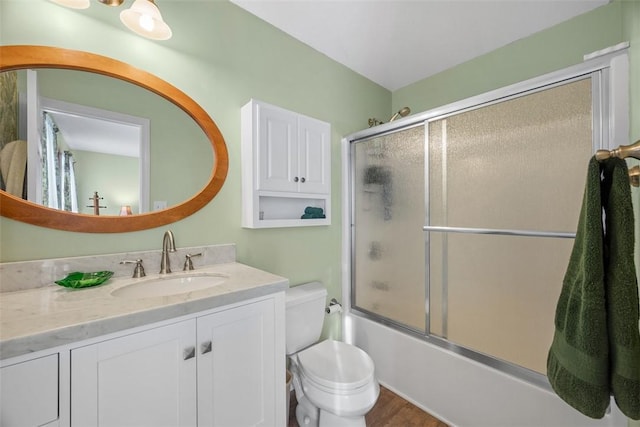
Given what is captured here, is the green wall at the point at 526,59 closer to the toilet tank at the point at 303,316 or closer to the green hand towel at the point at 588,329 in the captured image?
the green hand towel at the point at 588,329

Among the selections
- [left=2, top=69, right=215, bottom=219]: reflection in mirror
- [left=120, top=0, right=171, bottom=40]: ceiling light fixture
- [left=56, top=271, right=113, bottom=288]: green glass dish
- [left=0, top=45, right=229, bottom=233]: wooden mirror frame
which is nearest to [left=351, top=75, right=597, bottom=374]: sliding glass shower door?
[left=0, top=45, right=229, bottom=233]: wooden mirror frame

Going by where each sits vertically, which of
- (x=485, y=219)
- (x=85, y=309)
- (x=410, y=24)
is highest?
(x=410, y=24)

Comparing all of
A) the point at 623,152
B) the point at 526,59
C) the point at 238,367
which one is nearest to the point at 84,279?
the point at 238,367

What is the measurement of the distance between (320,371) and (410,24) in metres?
2.18

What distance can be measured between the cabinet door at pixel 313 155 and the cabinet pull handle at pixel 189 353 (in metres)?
1.07

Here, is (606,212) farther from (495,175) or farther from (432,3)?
(432,3)

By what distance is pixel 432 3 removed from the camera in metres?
1.50

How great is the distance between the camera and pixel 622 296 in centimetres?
54

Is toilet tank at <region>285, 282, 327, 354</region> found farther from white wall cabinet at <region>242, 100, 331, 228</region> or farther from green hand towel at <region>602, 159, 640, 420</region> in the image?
green hand towel at <region>602, 159, 640, 420</region>

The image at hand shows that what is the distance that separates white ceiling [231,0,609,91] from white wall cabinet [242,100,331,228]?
0.62 m

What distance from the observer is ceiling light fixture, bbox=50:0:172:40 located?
1.02 m

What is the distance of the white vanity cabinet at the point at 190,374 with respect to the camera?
71cm

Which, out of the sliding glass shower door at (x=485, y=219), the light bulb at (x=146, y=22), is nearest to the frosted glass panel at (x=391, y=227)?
the sliding glass shower door at (x=485, y=219)

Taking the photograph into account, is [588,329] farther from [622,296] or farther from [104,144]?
[104,144]
